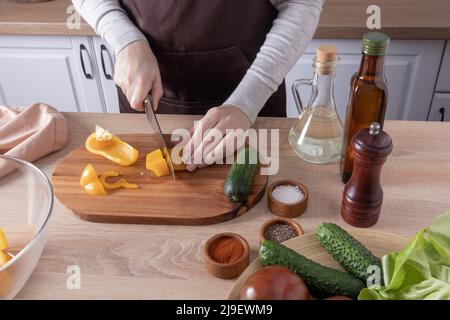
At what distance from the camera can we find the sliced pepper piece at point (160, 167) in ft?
3.00

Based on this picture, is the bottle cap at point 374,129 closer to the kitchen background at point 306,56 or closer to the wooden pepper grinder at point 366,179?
the wooden pepper grinder at point 366,179

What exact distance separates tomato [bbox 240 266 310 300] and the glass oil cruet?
432 mm

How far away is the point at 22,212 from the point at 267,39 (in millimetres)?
685

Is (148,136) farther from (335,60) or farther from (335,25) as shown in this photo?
(335,25)

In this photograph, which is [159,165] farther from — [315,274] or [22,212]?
[315,274]

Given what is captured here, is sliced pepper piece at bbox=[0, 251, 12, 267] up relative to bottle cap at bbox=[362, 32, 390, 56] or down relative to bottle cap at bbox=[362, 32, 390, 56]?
down

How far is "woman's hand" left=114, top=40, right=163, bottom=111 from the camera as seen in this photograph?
990mm

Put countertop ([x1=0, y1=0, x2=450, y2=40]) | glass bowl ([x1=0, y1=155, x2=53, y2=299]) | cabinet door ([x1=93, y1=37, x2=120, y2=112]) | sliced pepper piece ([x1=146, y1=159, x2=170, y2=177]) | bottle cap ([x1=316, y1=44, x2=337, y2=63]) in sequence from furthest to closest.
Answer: cabinet door ([x1=93, y1=37, x2=120, y2=112])
countertop ([x1=0, y1=0, x2=450, y2=40])
sliced pepper piece ([x1=146, y1=159, x2=170, y2=177])
bottle cap ([x1=316, y1=44, x2=337, y2=63])
glass bowl ([x1=0, y1=155, x2=53, y2=299])

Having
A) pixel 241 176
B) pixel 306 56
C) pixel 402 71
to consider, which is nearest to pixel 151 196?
pixel 241 176

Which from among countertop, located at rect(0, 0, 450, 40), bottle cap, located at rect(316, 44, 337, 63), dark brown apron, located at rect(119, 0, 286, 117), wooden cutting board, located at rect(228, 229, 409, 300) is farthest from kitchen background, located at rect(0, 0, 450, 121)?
wooden cutting board, located at rect(228, 229, 409, 300)

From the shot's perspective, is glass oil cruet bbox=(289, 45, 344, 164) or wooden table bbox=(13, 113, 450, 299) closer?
wooden table bbox=(13, 113, 450, 299)

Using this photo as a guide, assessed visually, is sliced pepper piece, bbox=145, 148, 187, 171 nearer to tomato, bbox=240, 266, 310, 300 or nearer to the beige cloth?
the beige cloth

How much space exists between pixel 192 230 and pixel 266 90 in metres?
0.41

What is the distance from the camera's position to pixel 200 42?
1.16 metres
